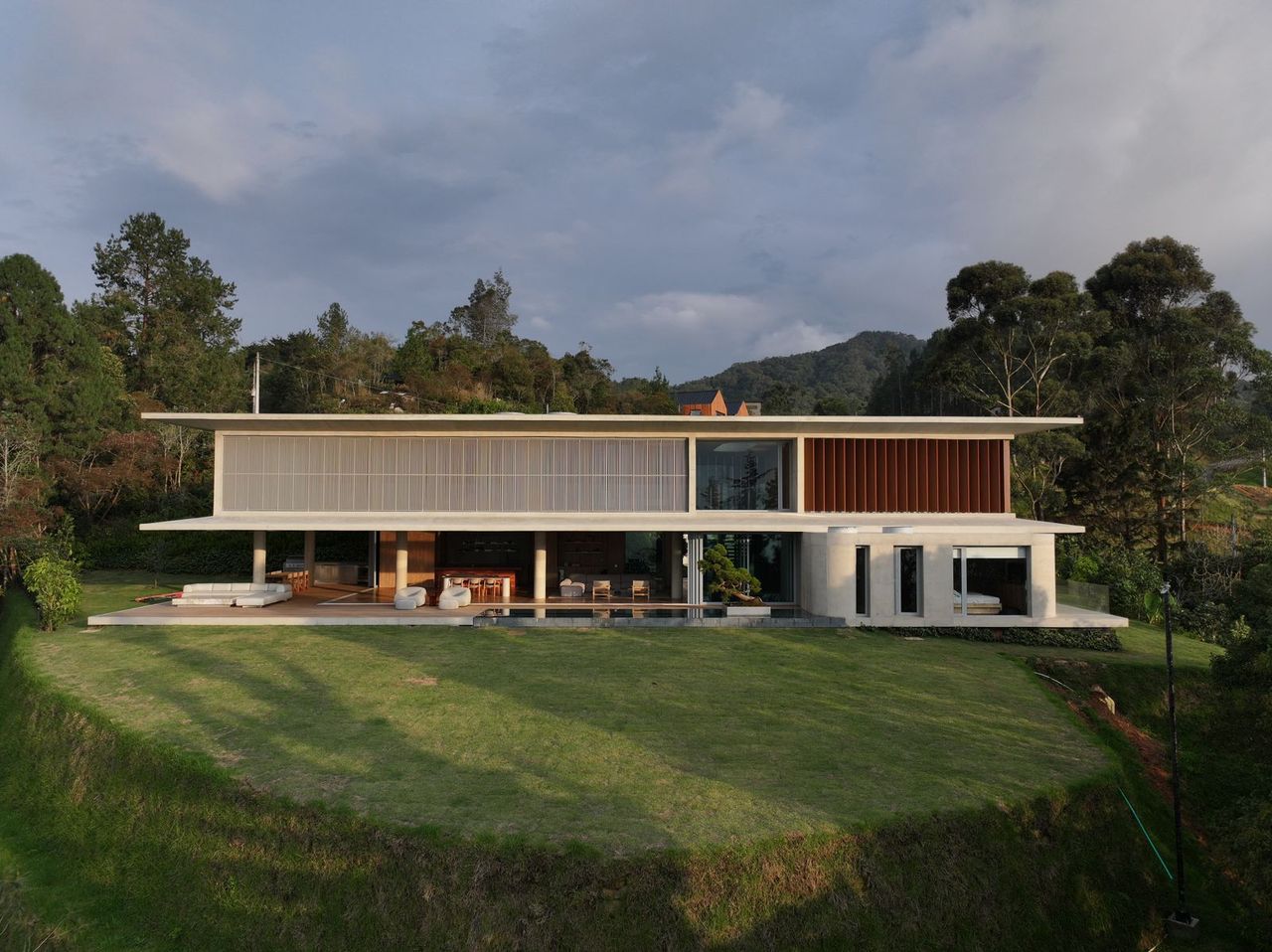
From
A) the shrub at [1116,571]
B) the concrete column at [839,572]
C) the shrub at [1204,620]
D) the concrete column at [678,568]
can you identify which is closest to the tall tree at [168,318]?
the concrete column at [678,568]

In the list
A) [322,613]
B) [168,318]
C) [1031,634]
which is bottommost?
[1031,634]

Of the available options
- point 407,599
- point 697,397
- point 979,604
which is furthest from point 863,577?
point 697,397

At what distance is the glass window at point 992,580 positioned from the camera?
16.7 meters

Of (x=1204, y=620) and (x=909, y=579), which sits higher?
(x=909, y=579)

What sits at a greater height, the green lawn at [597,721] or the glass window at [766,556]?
the glass window at [766,556]

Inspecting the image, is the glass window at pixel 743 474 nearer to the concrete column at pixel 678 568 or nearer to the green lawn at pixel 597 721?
the concrete column at pixel 678 568

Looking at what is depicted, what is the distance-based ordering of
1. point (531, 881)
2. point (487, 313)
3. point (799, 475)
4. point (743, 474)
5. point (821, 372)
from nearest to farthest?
1. point (531, 881)
2. point (799, 475)
3. point (743, 474)
4. point (487, 313)
5. point (821, 372)

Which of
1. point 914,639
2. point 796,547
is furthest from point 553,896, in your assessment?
point 796,547

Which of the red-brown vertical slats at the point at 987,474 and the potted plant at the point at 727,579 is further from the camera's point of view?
the red-brown vertical slats at the point at 987,474

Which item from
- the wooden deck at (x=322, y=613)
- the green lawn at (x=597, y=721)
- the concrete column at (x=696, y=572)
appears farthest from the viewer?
the concrete column at (x=696, y=572)

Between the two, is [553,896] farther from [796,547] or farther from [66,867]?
[796,547]

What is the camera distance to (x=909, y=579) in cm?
1672

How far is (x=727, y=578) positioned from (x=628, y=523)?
2993mm

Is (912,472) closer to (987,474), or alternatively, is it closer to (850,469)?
(850,469)
